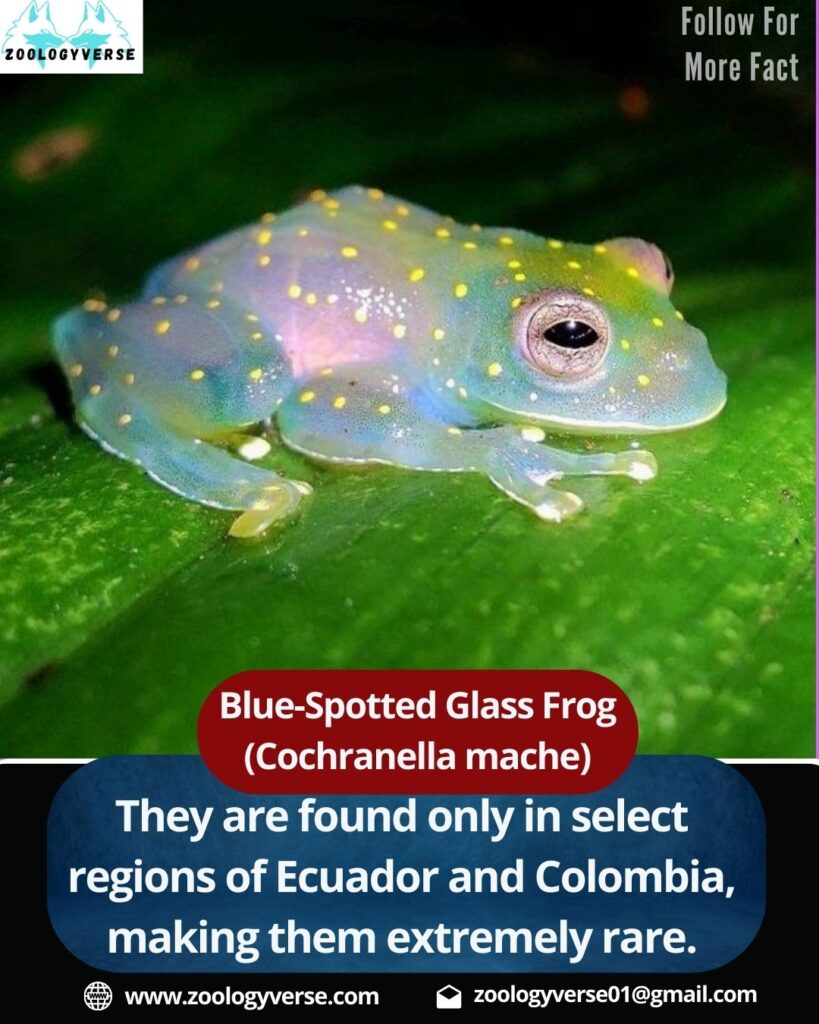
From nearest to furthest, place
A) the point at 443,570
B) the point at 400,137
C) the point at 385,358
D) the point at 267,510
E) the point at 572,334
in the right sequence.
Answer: the point at 443,570 < the point at 267,510 < the point at 572,334 < the point at 385,358 < the point at 400,137

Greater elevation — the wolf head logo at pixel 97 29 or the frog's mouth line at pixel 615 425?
the wolf head logo at pixel 97 29

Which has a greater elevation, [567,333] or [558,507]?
[567,333]

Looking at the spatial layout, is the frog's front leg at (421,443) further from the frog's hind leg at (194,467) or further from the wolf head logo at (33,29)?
the wolf head logo at (33,29)

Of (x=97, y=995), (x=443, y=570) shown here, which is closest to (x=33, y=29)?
(x=443, y=570)

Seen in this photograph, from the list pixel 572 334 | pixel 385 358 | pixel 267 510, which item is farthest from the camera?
pixel 385 358

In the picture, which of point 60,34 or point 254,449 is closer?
point 254,449

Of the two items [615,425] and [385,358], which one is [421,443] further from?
[615,425]

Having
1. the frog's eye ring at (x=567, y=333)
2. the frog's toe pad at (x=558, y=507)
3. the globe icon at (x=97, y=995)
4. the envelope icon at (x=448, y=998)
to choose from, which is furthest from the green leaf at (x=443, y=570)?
the envelope icon at (x=448, y=998)

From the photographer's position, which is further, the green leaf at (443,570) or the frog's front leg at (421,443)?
the frog's front leg at (421,443)
